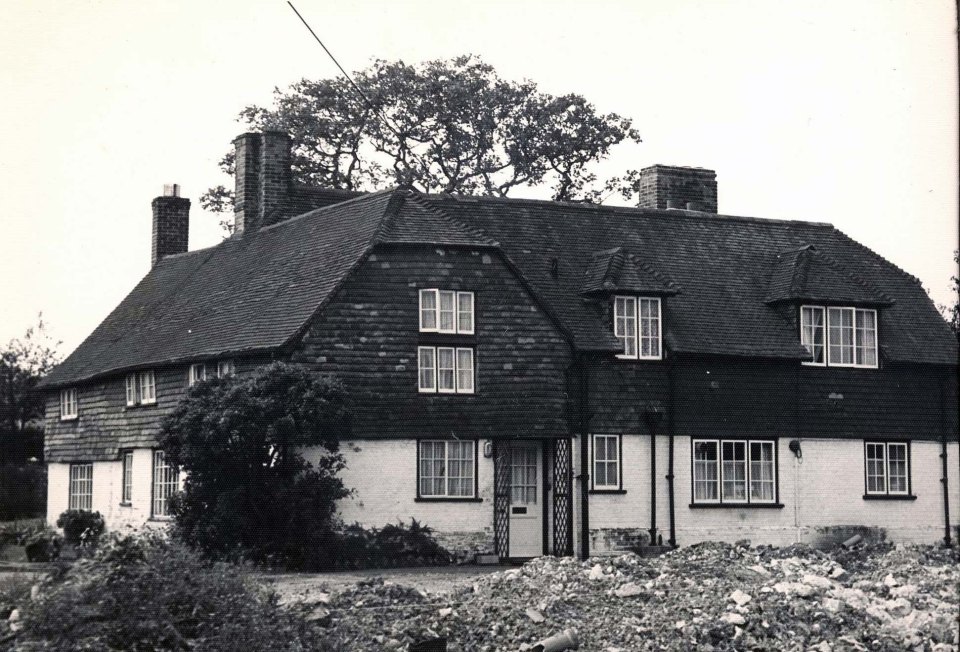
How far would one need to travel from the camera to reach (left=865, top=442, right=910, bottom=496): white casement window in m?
34.6

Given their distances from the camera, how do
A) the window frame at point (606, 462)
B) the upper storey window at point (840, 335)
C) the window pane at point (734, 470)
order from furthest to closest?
1. the upper storey window at point (840, 335)
2. the window pane at point (734, 470)
3. the window frame at point (606, 462)

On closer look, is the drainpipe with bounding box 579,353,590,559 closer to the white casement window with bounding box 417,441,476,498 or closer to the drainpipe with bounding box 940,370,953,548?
the white casement window with bounding box 417,441,476,498

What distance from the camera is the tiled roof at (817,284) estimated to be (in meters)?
34.5

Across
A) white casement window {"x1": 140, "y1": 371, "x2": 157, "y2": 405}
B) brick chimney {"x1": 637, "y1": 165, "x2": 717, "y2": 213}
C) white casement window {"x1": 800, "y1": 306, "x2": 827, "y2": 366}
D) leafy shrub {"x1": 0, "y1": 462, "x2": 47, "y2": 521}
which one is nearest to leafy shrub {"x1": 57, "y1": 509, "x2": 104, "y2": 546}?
white casement window {"x1": 140, "y1": 371, "x2": 157, "y2": 405}

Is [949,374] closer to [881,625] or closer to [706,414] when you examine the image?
[706,414]

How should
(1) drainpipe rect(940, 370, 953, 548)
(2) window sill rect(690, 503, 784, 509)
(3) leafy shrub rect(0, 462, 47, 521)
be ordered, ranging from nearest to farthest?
1. (2) window sill rect(690, 503, 784, 509)
2. (1) drainpipe rect(940, 370, 953, 548)
3. (3) leafy shrub rect(0, 462, 47, 521)

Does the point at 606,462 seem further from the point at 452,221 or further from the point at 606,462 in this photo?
the point at 452,221

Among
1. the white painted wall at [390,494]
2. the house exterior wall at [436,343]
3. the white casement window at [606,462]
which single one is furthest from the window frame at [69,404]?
the white casement window at [606,462]

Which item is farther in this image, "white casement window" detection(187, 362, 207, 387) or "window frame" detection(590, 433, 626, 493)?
"white casement window" detection(187, 362, 207, 387)

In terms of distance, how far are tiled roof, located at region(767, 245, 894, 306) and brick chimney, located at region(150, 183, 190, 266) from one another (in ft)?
56.0

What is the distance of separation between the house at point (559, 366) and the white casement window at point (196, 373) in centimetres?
6

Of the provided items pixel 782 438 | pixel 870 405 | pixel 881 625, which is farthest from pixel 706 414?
pixel 881 625

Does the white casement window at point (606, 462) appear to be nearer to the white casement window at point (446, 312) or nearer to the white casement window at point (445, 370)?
the white casement window at point (445, 370)

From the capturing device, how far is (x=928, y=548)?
31766mm
